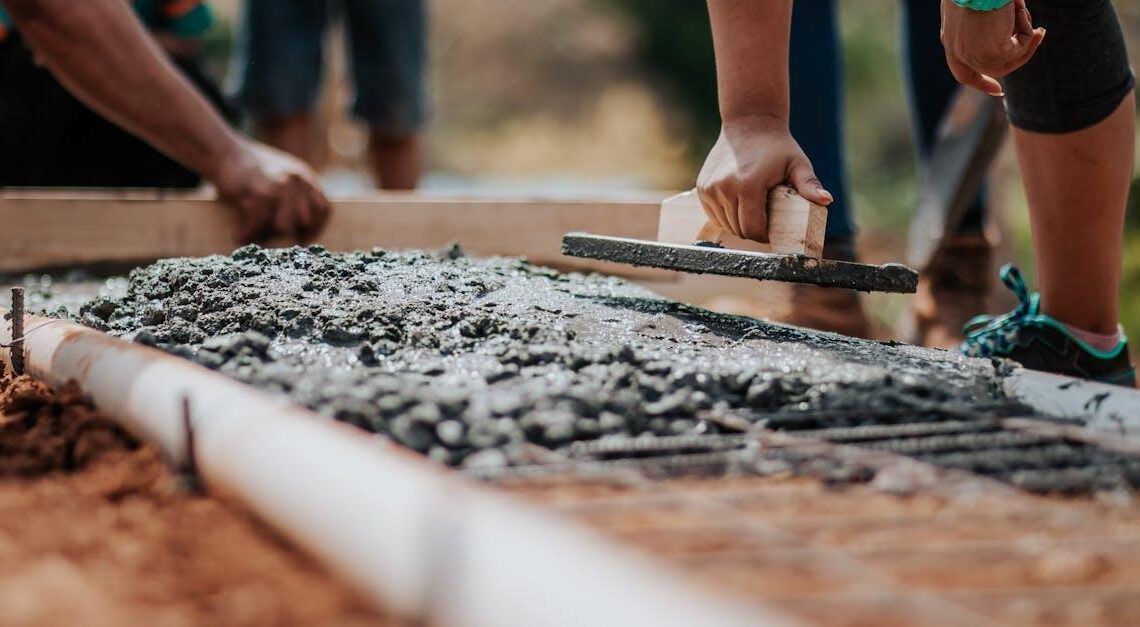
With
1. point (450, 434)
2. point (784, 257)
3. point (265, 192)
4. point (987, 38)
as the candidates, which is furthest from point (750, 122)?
point (265, 192)

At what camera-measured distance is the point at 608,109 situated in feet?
53.6

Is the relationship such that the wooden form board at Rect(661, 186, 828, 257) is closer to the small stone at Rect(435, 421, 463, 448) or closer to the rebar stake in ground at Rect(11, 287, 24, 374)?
the small stone at Rect(435, 421, 463, 448)

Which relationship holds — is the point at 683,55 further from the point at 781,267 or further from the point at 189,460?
the point at 189,460

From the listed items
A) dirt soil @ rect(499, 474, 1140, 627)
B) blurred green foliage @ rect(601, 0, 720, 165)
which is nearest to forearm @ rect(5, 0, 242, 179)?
dirt soil @ rect(499, 474, 1140, 627)

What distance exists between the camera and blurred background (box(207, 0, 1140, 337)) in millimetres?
9586

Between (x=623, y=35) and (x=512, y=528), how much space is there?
40.3 feet

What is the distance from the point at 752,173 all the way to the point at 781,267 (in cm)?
16

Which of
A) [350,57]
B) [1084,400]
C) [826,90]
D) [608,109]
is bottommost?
[1084,400]

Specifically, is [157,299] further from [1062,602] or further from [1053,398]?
[1062,602]

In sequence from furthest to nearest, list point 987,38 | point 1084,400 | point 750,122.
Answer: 1. point 750,122
2. point 987,38
3. point 1084,400

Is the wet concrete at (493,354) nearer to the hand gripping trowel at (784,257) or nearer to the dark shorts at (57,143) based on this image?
the hand gripping trowel at (784,257)

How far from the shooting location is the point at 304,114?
388cm

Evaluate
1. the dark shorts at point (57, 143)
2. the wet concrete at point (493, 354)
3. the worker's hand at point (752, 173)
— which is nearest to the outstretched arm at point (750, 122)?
the worker's hand at point (752, 173)

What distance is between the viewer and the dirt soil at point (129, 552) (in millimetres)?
775
